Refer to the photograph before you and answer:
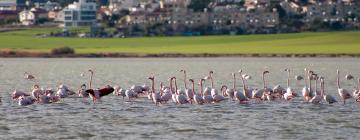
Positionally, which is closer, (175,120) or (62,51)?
(175,120)

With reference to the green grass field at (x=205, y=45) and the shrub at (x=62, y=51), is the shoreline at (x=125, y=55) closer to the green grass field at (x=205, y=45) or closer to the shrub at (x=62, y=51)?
the shrub at (x=62, y=51)

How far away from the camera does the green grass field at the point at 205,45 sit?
123 m

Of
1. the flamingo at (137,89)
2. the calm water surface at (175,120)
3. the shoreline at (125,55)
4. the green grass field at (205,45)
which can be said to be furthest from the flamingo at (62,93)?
the green grass field at (205,45)

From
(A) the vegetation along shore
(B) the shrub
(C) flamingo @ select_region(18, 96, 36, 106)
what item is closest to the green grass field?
(A) the vegetation along shore

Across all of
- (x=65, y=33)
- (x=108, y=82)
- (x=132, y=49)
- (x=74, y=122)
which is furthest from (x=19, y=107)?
(x=65, y=33)

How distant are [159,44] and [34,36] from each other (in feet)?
85.8

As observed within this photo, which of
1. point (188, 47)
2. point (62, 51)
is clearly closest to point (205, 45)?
point (188, 47)

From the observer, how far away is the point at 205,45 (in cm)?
13888

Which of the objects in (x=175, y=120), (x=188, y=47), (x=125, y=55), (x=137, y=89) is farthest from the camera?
(x=188, y=47)

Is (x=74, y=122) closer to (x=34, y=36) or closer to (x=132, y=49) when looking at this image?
(x=132, y=49)

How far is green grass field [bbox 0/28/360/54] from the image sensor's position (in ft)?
403

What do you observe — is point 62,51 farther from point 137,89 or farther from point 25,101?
point 25,101

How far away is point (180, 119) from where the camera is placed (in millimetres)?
36562

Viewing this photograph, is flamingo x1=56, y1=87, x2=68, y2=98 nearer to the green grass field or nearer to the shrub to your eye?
the green grass field
